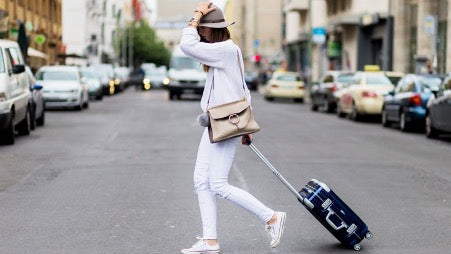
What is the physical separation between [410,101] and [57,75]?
14.2 m

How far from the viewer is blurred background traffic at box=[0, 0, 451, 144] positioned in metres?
20.3

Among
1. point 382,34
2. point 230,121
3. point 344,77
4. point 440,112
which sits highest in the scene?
point 382,34

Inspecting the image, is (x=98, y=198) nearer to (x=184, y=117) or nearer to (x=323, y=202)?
(x=323, y=202)

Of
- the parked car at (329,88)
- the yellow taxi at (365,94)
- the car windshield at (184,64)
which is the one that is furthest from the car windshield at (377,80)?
the car windshield at (184,64)

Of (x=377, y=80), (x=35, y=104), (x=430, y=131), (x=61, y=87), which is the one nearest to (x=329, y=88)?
(x=377, y=80)

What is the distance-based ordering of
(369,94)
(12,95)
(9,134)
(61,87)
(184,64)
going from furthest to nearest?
1. (184,64)
2. (61,87)
3. (369,94)
4. (12,95)
5. (9,134)

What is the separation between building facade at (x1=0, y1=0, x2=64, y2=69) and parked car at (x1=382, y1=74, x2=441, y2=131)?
15.3m

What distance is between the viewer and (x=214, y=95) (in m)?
6.86

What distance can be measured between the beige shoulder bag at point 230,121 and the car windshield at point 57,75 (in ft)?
84.6

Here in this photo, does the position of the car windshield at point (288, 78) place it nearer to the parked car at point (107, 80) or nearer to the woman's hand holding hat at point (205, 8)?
the parked car at point (107, 80)

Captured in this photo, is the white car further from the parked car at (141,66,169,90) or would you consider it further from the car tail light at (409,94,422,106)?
the parked car at (141,66,169,90)

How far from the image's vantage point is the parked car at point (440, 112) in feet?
63.3

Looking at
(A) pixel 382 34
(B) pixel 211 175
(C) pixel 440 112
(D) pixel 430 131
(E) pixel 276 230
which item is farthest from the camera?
(A) pixel 382 34

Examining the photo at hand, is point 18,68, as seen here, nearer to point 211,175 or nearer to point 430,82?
point 430,82
